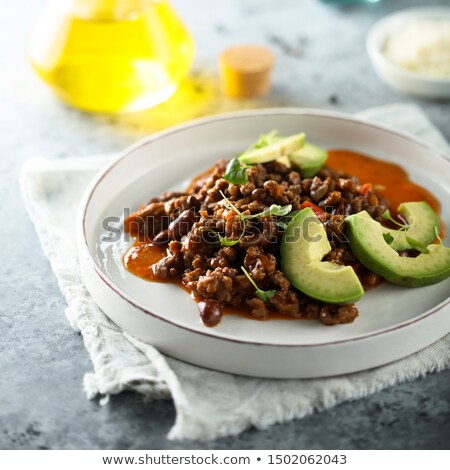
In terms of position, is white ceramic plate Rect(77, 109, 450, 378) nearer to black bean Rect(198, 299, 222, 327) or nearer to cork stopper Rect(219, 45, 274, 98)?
black bean Rect(198, 299, 222, 327)

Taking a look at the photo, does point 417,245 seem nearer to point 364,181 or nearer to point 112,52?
point 364,181

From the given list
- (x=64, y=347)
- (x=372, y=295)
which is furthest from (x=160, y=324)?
(x=372, y=295)

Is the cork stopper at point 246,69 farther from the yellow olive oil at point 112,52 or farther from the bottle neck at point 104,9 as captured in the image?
the bottle neck at point 104,9

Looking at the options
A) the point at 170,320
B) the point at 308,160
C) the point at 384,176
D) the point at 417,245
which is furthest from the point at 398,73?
the point at 170,320

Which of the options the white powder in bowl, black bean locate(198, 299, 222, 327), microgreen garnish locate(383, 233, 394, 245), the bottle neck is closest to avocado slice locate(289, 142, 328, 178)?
microgreen garnish locate(383, 233, 394, 245)

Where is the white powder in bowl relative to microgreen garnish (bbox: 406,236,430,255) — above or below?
below
